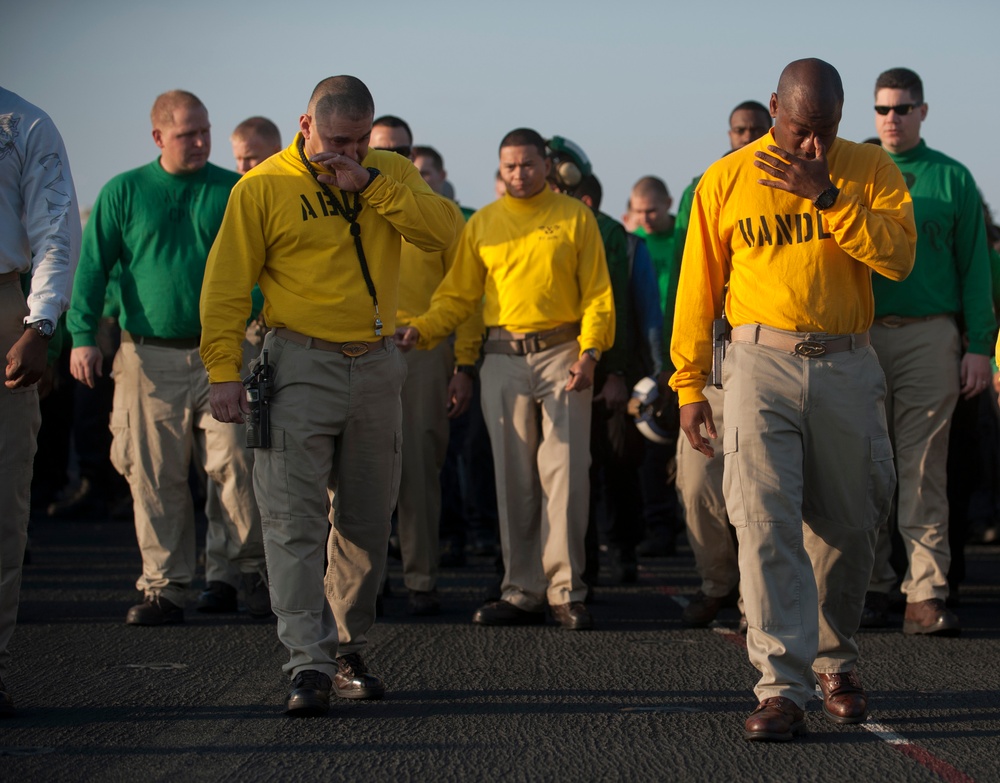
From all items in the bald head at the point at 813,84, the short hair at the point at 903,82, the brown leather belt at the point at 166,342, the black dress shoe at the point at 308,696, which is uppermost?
the short hair at the point at 903,82

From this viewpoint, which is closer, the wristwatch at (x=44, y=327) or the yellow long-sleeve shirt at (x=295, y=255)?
the wristwatch at (x=44, y=327)

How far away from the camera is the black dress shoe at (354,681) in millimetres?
5938

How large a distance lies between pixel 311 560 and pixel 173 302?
271cm

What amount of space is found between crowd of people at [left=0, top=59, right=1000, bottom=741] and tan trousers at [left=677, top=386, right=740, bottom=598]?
0.05 feet

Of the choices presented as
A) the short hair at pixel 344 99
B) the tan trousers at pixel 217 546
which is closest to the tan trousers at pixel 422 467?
the tan trousers at pixel 217 546

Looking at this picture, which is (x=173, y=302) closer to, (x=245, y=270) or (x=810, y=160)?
(x=245, y=270)

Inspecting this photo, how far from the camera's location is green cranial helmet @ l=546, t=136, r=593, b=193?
9180 mm

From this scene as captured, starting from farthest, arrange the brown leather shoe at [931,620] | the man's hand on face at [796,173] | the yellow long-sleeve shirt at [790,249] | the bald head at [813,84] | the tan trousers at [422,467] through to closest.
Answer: the tan trousers at [422,467] < the brown leather shoe at [931,620] < the yellow long-sleeve shirt at [790,249] < the bald head at [813,84] < the man's hand on face at [796,173]

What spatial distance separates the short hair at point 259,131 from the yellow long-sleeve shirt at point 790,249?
14.5ft

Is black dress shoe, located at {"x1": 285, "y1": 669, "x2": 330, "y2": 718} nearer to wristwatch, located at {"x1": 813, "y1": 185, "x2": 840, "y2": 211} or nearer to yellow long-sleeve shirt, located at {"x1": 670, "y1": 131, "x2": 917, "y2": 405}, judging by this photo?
yellow long-sleeve shirt, located at {"x1": 670, "y1": 131, "x2": 917, "y2": 405}

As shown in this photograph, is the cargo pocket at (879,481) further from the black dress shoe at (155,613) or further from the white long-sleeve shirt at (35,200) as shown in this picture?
the black dress shoe at (155,613)

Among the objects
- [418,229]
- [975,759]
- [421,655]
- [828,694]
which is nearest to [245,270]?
[418,229]

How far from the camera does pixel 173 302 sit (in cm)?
798

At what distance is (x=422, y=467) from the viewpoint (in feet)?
27.3
